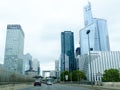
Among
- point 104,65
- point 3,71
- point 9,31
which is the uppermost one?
point 9,31

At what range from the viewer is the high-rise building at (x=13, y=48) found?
186450 mm

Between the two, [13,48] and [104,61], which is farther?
[13,48]

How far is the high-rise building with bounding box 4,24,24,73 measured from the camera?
18645 cm

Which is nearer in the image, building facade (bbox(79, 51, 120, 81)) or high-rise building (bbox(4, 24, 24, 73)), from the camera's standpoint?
high-rise building (bbox(4, 24, 24, 73))

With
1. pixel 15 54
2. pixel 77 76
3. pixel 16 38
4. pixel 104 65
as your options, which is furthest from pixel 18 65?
pixel 104 65

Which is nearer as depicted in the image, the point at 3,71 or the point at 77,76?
the point at 3,71

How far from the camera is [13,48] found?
190m

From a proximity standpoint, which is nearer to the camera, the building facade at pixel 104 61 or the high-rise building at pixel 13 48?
the high-rise building at pixel 13 48

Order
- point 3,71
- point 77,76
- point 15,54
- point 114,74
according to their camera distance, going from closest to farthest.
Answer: point 3,71 → point 114,74 → point 77,76 → point 15,54

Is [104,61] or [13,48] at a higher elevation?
[13,48]

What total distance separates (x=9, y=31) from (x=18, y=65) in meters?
31.1

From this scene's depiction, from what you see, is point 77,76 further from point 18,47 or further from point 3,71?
point 3,71

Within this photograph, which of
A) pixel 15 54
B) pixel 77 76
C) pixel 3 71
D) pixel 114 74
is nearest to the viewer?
pixel 3 71

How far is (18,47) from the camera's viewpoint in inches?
7456
